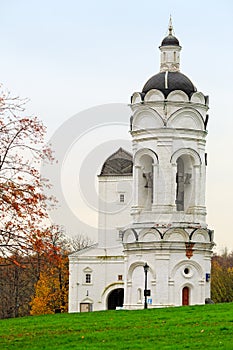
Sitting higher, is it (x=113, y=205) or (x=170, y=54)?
(x=170, y=54)

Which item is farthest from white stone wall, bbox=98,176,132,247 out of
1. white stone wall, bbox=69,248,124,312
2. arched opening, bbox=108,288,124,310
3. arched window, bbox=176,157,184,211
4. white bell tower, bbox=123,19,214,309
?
white bell tower, bbox=123,19,214,309

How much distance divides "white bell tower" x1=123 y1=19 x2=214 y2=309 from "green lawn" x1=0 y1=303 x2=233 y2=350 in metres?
18.1

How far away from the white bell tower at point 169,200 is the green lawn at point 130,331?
18080 mm

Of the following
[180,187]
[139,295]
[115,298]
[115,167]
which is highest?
[115,167]

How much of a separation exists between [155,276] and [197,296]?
2824 mm

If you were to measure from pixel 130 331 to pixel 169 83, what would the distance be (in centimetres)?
2854

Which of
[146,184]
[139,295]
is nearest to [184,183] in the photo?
[146,184]

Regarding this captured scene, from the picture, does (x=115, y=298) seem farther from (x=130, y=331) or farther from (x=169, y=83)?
(x=130, y=331)

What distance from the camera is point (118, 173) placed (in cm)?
7200

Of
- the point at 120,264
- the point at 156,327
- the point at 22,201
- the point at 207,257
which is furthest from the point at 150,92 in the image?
the point at 22,201

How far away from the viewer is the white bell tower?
171 ft

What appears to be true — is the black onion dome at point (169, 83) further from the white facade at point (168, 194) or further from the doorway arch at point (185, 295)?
the doorway arch at point (185, 295)

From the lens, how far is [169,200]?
52.7 meters

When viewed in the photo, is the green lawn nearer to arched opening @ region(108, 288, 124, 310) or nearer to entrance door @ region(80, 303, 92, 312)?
entrance door @ region(80, 303, 92, 312)
